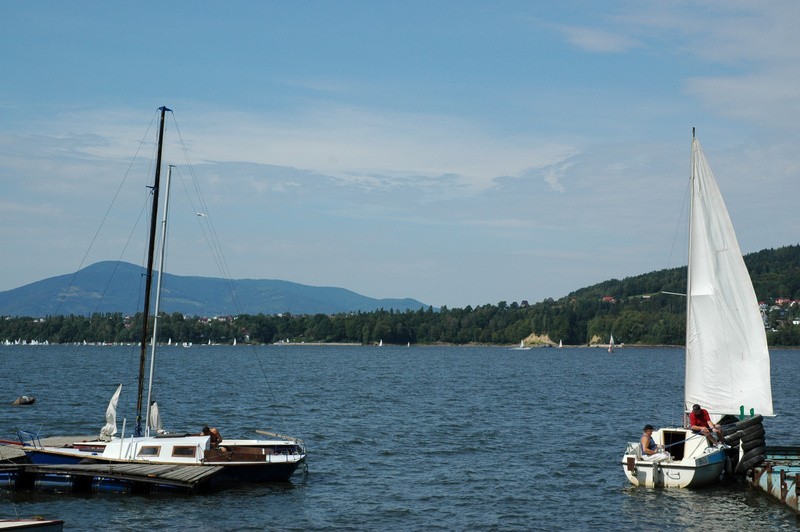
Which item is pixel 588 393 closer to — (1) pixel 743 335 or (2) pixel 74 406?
(2) pixel 74 406

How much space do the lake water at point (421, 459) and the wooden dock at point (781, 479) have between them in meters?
0.51

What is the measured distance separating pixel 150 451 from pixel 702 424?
22496 mm

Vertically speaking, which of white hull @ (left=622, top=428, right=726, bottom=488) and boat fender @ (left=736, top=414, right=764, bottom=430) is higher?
boat fender @ (left=736, top=414, right=764, bottom=430)

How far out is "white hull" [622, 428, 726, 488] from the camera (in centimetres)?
3591

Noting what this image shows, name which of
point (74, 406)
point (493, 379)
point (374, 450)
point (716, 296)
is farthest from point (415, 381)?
point (716, 296)

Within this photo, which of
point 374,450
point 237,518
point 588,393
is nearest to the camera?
point 237,518

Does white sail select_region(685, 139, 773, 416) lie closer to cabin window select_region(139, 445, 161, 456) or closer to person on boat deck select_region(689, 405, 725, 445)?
person on boat deck select_region(689, 405, 725, 445)

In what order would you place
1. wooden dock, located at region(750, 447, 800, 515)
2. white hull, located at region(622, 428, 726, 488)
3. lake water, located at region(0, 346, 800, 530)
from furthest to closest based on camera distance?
white hull, located at region(622, 428, 726, 488)
lake water, located at region(0, 346, 800, 530)
wooden dock, located at region(750, 447, 800, 515)

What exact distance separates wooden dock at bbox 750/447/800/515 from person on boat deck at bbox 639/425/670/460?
3504 mm

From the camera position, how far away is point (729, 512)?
33.0 meters

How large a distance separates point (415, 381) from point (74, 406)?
1977 inches

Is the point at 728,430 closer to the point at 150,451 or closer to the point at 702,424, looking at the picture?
the point at 702,424

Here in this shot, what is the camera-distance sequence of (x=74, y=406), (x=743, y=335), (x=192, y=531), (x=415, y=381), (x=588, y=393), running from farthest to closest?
(x=415, y=381)
(x=588, y=393)
(x=74, y=406)
(x=743, y=335)
(x=192, y=531)

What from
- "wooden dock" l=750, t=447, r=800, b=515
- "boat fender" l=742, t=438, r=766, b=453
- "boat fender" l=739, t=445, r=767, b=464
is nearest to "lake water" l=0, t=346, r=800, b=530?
"wooden dock" l=750, t=447, r=800, b=515
